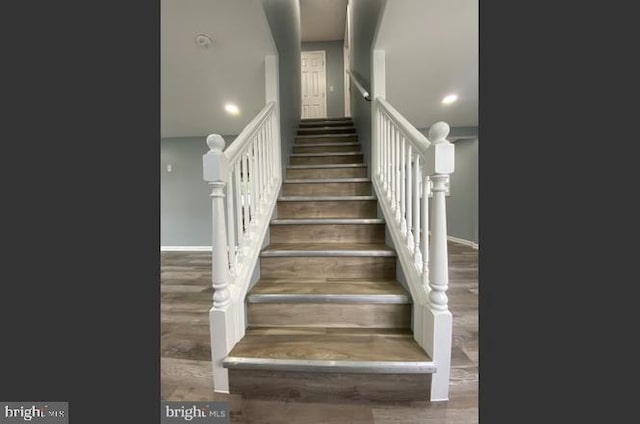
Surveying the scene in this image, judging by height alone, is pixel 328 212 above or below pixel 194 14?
below

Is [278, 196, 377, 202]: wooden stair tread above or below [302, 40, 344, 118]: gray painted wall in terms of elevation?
below

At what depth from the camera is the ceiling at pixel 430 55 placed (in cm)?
178

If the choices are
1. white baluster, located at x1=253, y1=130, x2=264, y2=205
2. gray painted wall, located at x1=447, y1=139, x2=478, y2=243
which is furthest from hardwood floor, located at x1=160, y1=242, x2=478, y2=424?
gray painted wall, located at x1=447, y1=139, x2=478, y2=243

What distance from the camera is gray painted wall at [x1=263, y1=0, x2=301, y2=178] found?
221 cm

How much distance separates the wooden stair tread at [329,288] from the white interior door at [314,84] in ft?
14.8

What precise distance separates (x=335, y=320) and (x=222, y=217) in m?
0.76

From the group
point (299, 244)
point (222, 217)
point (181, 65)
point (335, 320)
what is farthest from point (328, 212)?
point (181, 65)

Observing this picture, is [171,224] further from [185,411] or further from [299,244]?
[185,411]

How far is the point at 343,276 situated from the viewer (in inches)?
64.1

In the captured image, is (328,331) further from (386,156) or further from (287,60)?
(287,60)

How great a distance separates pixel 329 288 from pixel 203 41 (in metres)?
2.05

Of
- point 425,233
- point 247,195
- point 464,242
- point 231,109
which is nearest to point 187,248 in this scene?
point 231,109

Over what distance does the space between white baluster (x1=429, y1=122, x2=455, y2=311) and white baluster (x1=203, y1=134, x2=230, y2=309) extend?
85cm

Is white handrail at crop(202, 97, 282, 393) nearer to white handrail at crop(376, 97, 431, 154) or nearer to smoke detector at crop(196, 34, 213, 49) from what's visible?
smoke detector at crop(196, 34, 213, 49)
